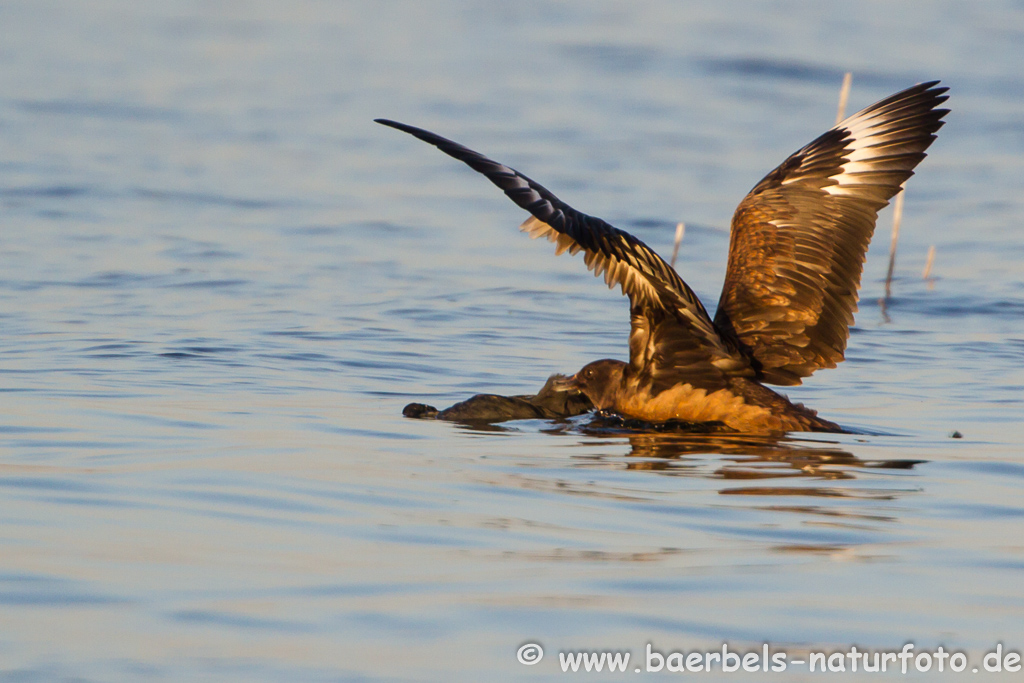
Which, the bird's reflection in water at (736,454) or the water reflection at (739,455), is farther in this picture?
the water reflection at (739,455)

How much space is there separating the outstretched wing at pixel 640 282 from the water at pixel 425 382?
46cm

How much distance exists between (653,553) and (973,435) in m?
3.31

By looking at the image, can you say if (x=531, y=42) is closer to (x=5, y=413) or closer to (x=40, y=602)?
(x=5, y=413)

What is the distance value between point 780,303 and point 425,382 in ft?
8.03

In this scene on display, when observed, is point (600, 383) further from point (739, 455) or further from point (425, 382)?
point (425, 382)

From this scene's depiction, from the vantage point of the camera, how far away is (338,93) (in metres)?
22.9

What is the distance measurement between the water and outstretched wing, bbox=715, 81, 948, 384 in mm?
629

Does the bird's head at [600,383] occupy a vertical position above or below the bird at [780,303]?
below

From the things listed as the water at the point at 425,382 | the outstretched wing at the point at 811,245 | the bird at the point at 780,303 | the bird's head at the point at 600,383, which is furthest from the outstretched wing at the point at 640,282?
the water at the point at 425,382

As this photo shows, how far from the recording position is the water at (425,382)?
445 centimetres

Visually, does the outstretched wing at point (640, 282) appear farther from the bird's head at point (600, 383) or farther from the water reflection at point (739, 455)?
the water reflection at point (739, 455)

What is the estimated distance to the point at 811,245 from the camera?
26.3ft

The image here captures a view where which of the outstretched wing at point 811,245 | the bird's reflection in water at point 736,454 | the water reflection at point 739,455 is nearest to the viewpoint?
the bird's reflection in water at point 736,454

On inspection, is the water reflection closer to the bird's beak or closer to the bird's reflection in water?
the bird's reflection in water
